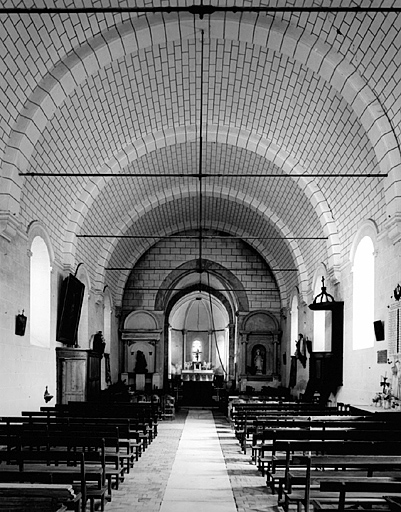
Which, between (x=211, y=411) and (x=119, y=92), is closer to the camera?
(x=119, y=92)

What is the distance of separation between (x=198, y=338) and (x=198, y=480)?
30.6 m

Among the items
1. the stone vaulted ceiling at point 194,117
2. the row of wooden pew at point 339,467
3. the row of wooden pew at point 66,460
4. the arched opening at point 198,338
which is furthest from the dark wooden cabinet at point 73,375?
the arched opening at point 198,338

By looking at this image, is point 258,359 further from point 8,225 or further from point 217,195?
point 8,225

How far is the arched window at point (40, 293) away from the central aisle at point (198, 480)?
14.0ft

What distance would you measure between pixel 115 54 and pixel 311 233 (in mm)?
10490

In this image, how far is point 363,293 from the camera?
17.2 m

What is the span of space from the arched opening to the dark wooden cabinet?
17.2 metres

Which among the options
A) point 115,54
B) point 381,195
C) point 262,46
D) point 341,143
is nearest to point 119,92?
point 115,54

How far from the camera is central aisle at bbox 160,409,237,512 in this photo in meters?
8.27

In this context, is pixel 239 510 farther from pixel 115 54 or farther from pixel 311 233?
pixel 311 233

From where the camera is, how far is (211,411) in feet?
87.1

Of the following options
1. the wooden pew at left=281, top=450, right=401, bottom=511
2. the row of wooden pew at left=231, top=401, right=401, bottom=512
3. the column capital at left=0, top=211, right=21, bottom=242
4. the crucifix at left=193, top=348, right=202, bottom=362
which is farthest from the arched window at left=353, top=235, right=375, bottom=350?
the crucifix at left=193, top=348, right=202, bottom=362

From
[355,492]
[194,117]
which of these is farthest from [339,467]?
[194,117]

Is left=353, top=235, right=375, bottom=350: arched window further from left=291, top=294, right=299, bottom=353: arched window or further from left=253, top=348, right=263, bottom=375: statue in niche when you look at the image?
left=253, top=348, right=263, bottom=375: statue in niche
